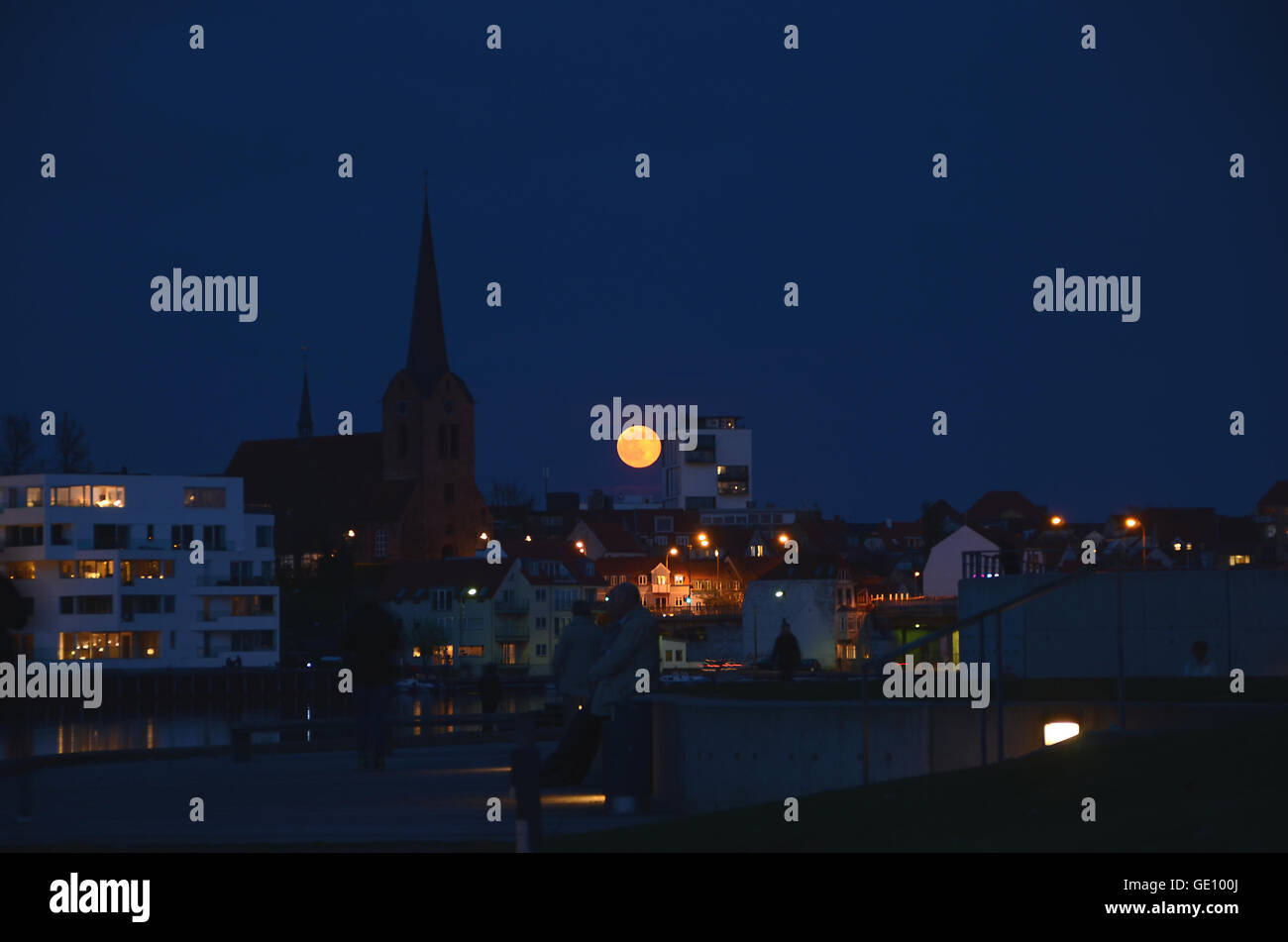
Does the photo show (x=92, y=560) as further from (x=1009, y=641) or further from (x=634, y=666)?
(x=634, y=666)

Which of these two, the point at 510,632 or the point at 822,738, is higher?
the point at 822,738

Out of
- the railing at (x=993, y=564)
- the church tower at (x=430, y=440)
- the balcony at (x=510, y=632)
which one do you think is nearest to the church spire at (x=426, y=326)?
the church tower at (x=430, y=440)

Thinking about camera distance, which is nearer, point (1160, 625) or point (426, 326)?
point (1160, 625)

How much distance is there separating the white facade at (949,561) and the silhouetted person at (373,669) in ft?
353

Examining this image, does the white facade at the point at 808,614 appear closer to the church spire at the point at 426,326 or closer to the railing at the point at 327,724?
the church spire at the point at 426,326

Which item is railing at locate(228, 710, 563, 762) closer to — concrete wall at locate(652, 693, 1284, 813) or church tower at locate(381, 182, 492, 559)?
concrete wall at locate(652, 693, 1284, 813)

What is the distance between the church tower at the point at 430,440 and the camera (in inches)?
6713

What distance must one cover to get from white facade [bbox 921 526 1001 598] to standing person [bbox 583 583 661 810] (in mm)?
111569

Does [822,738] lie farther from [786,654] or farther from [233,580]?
[233,580]

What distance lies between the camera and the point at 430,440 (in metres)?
176

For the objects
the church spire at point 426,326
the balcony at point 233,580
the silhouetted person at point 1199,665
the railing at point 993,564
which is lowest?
the silhouetted person at point 1199,665

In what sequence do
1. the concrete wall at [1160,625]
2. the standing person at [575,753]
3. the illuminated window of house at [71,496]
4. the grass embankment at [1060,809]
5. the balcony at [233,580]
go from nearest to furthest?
Result: the grass embankment at [1060,809] < the standing person at [575,753] < the concrete wall at [1160,625] < the illuminated window of house at [71,496] < the balcony at [233,580]

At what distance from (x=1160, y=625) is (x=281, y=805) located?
49.9 feet

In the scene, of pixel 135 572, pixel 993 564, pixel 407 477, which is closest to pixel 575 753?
pixel 993 564
